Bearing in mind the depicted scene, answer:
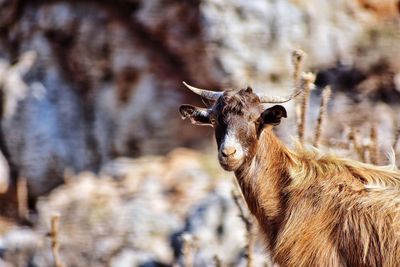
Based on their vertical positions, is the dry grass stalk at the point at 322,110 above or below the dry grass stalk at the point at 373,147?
above

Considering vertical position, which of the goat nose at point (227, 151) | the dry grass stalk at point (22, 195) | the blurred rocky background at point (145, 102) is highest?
the goat nose at point (227, 151)

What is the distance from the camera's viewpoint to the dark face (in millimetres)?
5512

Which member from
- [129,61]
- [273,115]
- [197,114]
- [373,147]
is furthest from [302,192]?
[129,61]

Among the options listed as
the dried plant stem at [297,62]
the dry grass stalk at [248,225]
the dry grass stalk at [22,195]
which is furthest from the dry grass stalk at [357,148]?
the dry grass stalk at [22,195]

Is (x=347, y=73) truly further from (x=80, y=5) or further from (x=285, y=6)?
(x=80, y=5)

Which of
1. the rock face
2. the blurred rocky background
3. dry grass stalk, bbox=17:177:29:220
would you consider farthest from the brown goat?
dry grass stalk, bbox=17:177:29:220

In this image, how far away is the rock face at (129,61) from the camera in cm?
1112

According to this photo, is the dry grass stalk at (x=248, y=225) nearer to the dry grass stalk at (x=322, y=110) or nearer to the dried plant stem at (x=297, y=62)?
the dry grass stalk at (x=322, y=110)

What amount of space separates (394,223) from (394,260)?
22cm

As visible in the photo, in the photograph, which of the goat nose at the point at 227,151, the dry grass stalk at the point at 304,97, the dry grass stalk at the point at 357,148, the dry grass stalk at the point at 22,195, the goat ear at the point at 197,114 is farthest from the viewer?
the dry grass stalk at the point at 22,195

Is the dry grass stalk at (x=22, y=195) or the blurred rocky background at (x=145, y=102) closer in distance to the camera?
the blurred rocky background at (x=145, y=102)

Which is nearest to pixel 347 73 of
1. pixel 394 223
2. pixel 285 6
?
pixel 285 6

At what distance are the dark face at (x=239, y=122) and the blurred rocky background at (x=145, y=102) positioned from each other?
452 cm

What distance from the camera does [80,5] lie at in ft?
39.9
